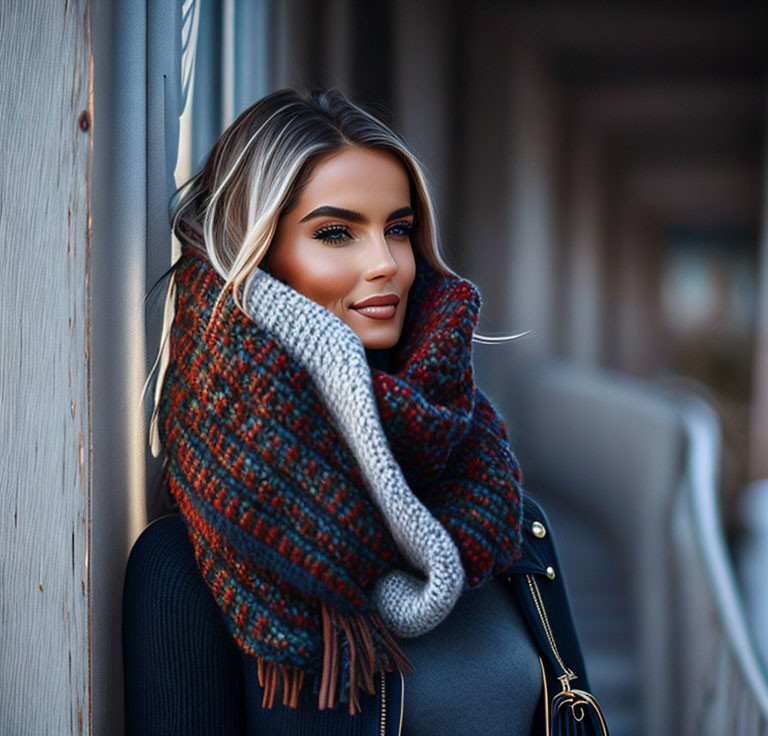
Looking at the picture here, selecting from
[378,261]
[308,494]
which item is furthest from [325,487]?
[378,261]

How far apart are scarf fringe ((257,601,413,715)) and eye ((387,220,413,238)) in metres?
0.49

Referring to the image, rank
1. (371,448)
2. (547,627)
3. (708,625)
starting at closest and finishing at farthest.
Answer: (371,448) < (547,627) < (708,625)

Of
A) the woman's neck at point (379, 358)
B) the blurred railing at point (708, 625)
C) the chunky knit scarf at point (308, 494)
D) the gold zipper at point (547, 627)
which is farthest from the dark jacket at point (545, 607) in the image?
the blurred railing at point (708, 625)

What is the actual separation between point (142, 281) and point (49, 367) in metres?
0.19

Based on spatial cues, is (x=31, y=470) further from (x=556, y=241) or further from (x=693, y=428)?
(x=556, y=241)

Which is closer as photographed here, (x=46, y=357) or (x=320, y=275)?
(x=46, y=357)

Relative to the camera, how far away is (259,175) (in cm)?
105

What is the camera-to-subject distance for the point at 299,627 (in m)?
0.92

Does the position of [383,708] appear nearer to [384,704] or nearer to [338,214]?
[384,704]

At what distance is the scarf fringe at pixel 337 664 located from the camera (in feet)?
3.04

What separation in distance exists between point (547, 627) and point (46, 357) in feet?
2.32

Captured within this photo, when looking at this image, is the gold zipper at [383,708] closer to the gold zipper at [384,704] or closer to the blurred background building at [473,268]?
the gold zipper at [384,704]

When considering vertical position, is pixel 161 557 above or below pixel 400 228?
below

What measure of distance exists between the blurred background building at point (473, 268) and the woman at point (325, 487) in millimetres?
84
